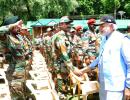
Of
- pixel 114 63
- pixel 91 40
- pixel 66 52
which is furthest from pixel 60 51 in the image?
pixel 114 63

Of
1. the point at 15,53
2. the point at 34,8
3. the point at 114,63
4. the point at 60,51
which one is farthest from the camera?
the point at 34,8

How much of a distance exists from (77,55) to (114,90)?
265 inches

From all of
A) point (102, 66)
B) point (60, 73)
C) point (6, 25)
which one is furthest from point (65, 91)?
point (102, 66)

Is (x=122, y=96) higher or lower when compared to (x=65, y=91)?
higher

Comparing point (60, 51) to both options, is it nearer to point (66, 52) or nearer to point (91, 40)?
point (66, 52)

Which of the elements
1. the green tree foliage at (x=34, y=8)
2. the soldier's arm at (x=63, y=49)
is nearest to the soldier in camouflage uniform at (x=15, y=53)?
the soldier's arm at (x=63, y=49)

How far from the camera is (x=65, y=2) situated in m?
41.1

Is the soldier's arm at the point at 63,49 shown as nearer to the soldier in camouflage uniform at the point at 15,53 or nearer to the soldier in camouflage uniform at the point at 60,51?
the soldier in camouflage uniform at the point at 60,51

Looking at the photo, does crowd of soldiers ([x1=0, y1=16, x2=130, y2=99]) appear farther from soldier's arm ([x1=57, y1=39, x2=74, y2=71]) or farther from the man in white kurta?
the man in white kurta

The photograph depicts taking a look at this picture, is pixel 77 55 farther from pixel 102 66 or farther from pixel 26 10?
pixel 26 10

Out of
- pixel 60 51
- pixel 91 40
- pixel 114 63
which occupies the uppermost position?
pixel 114 63

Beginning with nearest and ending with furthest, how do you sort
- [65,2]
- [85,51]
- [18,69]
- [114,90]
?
1. [114,90]
2. [18,69]
3. [85,51]
4. [65,2]

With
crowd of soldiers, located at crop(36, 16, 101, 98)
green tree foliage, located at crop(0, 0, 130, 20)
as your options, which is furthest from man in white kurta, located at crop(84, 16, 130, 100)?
green tree foliage, located at crop(0, 0, 130, 20)

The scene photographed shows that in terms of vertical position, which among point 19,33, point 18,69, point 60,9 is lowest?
point 60,9
